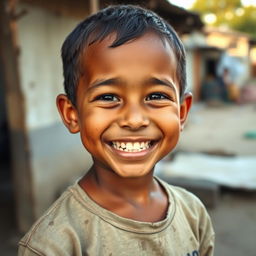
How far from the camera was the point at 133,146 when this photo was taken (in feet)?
3.07

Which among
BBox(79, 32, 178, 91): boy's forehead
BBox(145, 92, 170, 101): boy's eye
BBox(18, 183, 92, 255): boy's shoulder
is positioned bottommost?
BBox(18, 183, 92, 255): boy's shoulder

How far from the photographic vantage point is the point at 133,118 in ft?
2.89

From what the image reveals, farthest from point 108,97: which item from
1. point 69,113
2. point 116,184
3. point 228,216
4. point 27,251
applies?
point 228,216

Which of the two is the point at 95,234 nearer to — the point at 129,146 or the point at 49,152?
the point at 129,146

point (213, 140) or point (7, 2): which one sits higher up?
point (7, 2)

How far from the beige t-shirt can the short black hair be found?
1.13 feet

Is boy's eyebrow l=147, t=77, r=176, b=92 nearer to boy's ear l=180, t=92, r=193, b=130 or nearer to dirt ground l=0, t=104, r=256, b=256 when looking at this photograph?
boy's ear l=180, t=92, r=193, b=130

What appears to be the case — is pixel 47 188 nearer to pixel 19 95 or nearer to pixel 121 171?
pixel 19 95

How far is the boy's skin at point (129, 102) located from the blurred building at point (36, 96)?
7.00 feet

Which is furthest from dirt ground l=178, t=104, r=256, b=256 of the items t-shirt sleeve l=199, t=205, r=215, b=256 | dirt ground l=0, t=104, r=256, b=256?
t-shirt sleeve l=199, t=205, r=215, b=256

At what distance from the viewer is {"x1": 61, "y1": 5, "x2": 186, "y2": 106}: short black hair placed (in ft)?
3.04

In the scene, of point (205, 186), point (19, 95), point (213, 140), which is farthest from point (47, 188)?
point (213, 140)

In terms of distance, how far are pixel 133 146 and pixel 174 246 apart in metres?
0.39

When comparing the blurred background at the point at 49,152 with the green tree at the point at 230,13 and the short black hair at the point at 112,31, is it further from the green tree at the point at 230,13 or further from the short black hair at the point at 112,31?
the green tree at the point at 230,13
